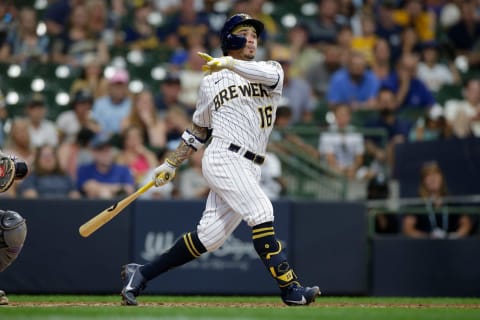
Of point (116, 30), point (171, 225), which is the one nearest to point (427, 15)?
point (116, 30)

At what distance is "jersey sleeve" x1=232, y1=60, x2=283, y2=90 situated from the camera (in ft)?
22.0

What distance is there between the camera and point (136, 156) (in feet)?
36.9

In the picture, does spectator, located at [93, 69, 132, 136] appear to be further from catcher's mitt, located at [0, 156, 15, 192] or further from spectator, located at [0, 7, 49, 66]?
catcher's mitt, located at [0, 156, 15, 192]

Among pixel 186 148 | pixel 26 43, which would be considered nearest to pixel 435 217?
pixel 186 148

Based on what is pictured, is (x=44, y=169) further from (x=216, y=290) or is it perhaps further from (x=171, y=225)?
(x=216, y=290)

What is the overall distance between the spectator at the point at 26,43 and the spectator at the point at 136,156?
2799 millimetres

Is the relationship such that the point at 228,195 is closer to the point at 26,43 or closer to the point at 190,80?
the point at 190,80

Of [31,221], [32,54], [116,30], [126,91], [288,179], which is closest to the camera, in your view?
[31,221]

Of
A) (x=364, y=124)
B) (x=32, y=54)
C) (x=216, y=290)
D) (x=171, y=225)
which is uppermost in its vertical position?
(x=32, y=54)

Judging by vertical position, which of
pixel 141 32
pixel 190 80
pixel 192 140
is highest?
pixel 141 32

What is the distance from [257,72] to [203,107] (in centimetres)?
65

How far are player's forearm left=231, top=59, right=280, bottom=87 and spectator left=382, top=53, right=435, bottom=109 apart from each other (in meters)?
6.73

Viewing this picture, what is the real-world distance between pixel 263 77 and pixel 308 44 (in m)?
7.80

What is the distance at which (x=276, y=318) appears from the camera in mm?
5922
